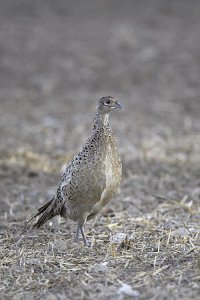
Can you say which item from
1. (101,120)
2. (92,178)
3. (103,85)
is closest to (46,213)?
(92,178)

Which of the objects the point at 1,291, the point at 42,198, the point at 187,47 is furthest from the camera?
the point at 187,47

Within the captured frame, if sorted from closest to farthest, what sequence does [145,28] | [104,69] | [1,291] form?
1. [1,291]
2. [104,69]
3. [145,28]

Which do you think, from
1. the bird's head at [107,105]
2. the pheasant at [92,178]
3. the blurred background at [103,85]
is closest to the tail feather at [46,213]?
the pheasant at [92,178]

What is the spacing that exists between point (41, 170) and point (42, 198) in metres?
1.06

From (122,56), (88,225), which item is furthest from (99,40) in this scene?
(88,225)

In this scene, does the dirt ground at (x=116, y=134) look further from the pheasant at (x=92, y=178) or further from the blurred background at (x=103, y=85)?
the pheasant at (x=92, y=178)

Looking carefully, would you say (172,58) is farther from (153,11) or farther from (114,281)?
(114,281)

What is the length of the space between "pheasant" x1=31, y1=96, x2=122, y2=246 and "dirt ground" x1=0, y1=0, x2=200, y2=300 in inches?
11.7

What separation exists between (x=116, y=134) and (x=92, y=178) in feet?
16.0

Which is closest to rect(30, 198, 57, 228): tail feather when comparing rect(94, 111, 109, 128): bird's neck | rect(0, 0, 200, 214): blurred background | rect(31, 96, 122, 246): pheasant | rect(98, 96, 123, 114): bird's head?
rect(31, 96, 122, 246): pheasant

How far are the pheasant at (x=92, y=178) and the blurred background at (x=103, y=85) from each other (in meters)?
1.79

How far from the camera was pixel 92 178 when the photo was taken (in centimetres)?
579

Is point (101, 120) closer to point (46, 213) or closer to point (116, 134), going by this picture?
point (46, 213)

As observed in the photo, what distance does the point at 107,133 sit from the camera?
604cm
